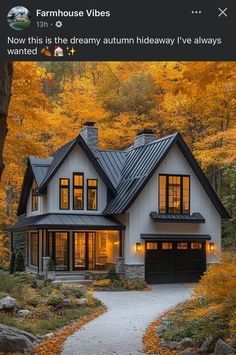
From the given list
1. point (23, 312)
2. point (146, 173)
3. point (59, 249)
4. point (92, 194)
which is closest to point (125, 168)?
point (92, 194)

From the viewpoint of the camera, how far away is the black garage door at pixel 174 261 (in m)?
25.6

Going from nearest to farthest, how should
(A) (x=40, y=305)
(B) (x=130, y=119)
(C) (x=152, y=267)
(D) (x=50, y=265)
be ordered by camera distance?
1. (A) (x=40, y=305)
2. (D) (x=50, y=265)
3. (C) (x=152, y=267)
4. (B) (x=130, y=119)

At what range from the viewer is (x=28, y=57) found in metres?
7.55

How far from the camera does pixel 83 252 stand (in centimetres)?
2677

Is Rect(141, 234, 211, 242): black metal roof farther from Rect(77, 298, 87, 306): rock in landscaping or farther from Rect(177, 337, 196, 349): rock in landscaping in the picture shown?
Rect(177, 337, 196, 349): rock in landscaping

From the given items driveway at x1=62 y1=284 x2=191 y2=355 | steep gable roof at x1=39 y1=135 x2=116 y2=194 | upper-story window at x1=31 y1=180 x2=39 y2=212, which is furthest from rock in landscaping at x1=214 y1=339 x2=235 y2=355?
upper-story window at x1=31 y1=180 x2=39 y2=212

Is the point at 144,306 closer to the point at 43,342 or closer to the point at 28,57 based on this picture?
the point at 43,342

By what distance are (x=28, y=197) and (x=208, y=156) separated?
1018cm

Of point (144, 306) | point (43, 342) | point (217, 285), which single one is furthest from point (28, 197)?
point (217, 285)

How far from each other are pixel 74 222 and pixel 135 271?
3.60 m

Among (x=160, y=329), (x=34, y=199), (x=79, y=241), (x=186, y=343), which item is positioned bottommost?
(x=160, y=329)

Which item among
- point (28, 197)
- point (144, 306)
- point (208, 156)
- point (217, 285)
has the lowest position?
point (144, 306)

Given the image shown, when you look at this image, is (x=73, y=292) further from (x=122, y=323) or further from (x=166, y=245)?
(x=166, y=245)

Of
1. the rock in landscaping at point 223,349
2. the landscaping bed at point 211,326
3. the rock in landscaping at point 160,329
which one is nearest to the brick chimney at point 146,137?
the rock in landscaping at point 160,329
